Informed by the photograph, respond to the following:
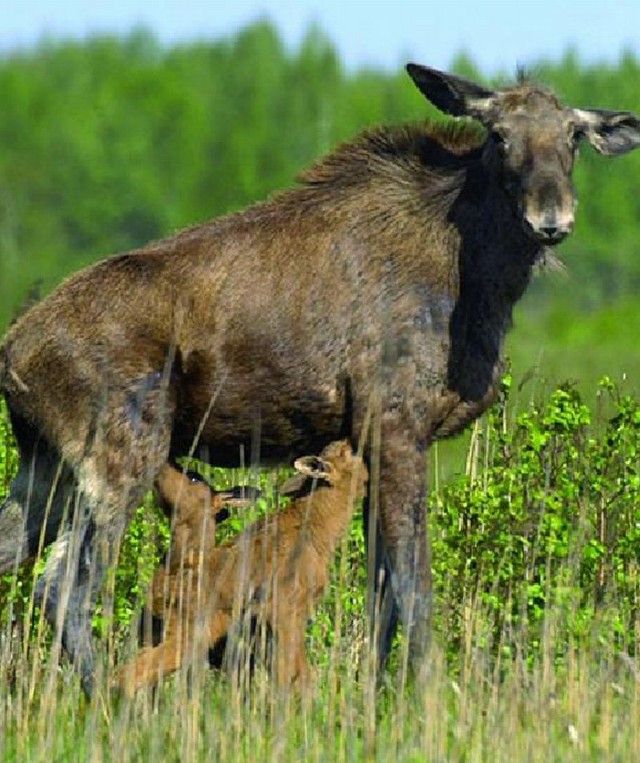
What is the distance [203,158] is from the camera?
82.6 m

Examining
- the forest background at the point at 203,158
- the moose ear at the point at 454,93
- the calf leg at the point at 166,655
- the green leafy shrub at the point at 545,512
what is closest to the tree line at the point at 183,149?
the forest background at the point at 203,158

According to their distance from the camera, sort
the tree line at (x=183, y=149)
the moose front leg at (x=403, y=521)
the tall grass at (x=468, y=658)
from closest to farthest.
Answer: the tall grass at (x=468, y=658), the moose front leg at (x=403, y=521), the tree line at (x=183, y=149)

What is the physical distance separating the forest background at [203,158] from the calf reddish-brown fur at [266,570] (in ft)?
191

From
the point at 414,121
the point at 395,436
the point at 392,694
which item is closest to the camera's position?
the point at 392,694

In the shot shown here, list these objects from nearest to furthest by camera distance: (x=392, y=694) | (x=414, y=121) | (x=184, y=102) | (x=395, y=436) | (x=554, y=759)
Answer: (x=554, y=759) → (x=392, y=694) → (x=395, y=436) → (x=414, y=121) → (x=184, y=102)

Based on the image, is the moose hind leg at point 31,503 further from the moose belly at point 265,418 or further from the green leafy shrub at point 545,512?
the green leafy shrub at point 545,512

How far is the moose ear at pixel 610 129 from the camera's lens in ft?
32.4

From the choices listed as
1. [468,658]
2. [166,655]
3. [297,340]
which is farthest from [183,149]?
[468,658]

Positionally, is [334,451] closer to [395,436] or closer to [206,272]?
[395,436]

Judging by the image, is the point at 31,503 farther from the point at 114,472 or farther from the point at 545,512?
the point at 545,512

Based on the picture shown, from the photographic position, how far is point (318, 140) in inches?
3125

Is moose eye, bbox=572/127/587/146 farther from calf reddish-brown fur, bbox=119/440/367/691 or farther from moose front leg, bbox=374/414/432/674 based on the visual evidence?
calf reddish-brown fur, bbox=119/440/367/691

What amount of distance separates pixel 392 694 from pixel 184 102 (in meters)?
77.6

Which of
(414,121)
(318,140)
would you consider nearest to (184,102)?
(318,140)
